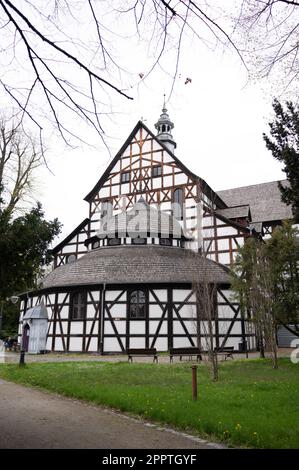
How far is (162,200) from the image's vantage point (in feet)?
101

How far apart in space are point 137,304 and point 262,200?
18.5m

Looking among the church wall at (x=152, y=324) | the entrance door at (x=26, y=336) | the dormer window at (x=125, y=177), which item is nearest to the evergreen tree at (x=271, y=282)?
the church wall at (x=152, y=324)

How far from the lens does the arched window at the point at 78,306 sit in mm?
24219

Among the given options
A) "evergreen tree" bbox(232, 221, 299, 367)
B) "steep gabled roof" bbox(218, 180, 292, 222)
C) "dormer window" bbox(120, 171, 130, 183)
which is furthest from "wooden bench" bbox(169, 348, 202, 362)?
"steep gabled roof" bbox(218, 180, 292, 222)

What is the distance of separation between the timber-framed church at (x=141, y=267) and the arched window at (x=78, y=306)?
6 cm

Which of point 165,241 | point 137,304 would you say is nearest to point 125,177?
point 165,241

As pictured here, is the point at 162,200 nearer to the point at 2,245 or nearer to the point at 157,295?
the point at 157,295

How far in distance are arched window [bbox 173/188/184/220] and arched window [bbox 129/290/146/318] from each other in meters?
8.46

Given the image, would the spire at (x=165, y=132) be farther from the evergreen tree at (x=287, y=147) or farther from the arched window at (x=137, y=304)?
the evergreen tree at (x=287, y=147)

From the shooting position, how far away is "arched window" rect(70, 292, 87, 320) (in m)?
24.2

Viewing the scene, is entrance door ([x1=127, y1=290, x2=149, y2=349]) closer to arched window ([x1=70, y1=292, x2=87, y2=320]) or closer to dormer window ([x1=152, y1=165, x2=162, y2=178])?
arched window ([x1=70, y1=292, x2=87, y2=320])

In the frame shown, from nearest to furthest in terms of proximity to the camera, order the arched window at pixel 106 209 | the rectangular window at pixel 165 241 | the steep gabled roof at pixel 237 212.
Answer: the rectangular window at pixel 165 241 → the steep gabled roof at pixel 237 212 → the arched window at pixel 106 209

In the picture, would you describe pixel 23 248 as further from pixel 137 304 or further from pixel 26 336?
pixel 26 336

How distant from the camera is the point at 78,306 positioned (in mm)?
24438
